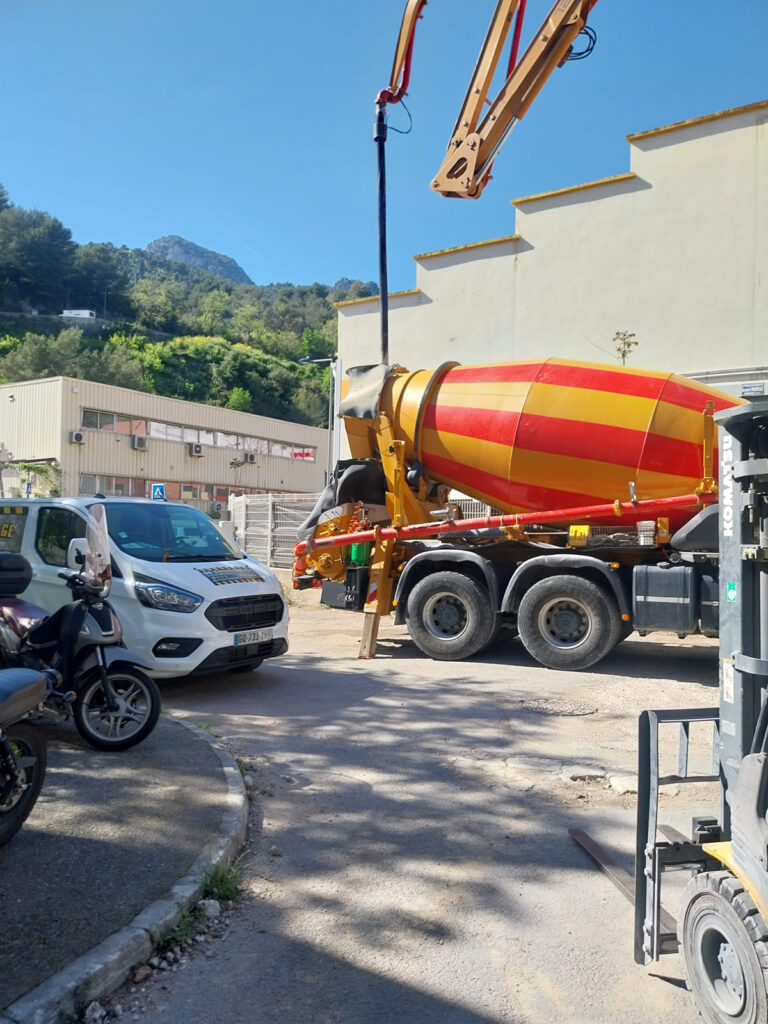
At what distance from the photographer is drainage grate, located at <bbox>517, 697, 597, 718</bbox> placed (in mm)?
7238

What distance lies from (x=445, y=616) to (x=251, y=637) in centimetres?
298

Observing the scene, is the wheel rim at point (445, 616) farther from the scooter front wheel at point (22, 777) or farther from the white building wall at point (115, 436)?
the white building wall at point (115, 436)

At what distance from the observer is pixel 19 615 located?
18.5 ft

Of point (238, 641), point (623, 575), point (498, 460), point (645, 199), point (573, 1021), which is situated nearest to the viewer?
point (573, 1021)

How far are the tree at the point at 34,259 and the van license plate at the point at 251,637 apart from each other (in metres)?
96.3

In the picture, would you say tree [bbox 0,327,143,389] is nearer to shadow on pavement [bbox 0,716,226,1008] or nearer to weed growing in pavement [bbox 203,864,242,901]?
shadow on pavement [bbox 0,716,226,1008]

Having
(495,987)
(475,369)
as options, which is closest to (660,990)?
(495,987)

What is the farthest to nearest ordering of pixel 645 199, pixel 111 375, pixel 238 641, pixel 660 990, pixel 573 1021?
1. pixel 111 375
2. pixel 645 199
3. pixel 238 641
4. pixel 660 990
5. pixel 573 1021

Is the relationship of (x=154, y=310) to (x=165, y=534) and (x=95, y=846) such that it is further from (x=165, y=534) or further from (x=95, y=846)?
(x=95, y=846)

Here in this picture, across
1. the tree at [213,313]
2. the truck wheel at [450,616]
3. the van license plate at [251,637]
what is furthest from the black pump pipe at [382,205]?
the tree at [213,313]

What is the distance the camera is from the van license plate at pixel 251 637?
25.2 feet

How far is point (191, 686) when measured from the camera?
832 cm

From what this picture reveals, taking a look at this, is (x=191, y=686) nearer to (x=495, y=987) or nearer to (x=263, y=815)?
(x=263, y=815)

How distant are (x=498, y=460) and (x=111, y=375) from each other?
6361 cm
